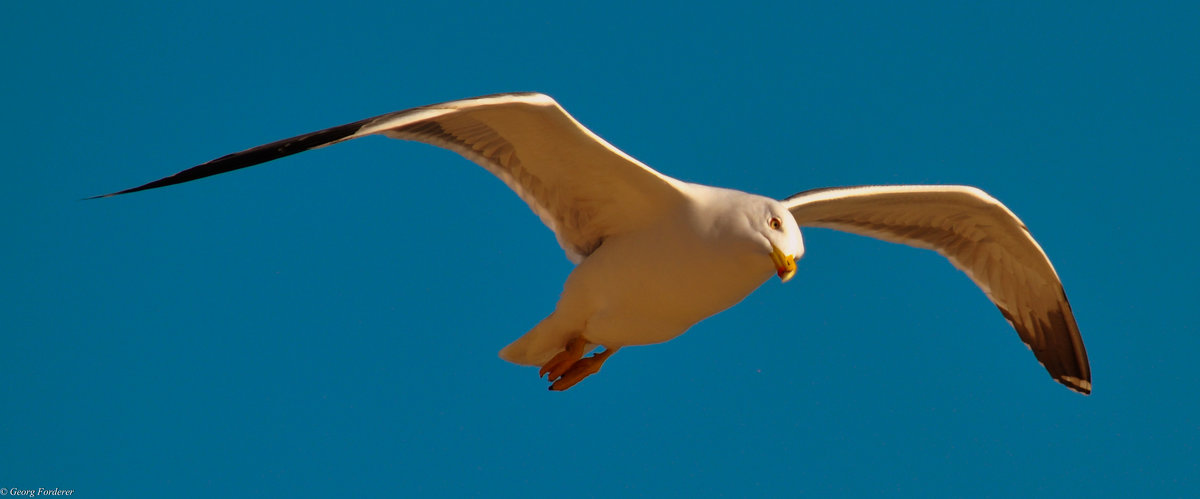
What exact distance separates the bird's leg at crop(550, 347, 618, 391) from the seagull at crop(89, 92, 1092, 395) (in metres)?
0.01

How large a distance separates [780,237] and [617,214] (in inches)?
48.2

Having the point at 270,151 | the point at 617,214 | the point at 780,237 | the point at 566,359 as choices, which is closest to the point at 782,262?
the point at 780,237

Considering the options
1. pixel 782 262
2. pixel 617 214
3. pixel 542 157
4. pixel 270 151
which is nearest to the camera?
pixel 270 151

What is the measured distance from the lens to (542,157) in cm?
811

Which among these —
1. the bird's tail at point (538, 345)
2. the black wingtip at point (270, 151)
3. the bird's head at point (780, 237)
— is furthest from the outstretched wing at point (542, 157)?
the bird's head at point (780, 237)

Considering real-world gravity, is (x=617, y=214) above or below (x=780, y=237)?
above

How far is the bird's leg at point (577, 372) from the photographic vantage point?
8898 millimetres

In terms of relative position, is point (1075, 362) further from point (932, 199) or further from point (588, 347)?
point (588, 347)

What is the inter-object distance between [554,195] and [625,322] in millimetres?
979

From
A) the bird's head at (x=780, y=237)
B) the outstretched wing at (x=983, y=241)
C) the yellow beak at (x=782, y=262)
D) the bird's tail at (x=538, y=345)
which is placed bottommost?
the yellow beak at (x=782, y=262)

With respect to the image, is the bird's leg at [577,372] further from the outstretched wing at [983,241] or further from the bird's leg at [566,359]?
the outstretched wing at [983,241]

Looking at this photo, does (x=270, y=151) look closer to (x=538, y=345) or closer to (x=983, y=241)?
(x=538, y=345)

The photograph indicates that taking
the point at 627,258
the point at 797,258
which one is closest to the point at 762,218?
the point at 797,258

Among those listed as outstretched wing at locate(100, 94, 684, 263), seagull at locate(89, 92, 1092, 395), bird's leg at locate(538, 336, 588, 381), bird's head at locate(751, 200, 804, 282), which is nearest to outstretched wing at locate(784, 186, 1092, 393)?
seagull at locate(89, 92, 1092, 395)
